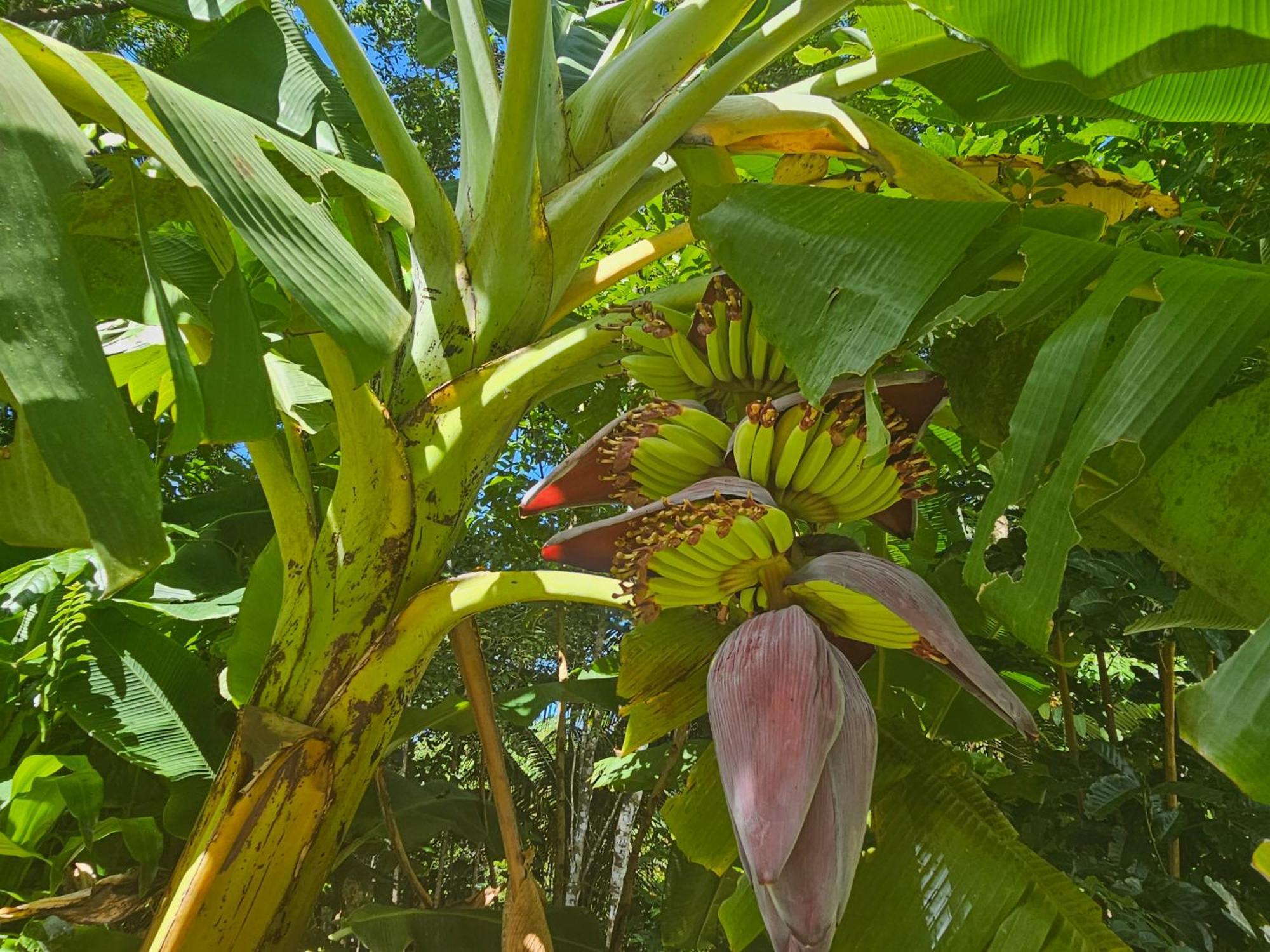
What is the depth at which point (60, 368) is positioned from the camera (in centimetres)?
39

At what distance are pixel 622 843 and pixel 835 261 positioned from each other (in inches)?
56.8

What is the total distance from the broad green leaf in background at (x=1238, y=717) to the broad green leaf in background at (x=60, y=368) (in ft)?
1.57

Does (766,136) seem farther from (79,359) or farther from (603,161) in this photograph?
(79,359)

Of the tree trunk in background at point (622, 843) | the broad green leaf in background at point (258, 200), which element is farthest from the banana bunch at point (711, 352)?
the tree trunk in background at point (622, 843)

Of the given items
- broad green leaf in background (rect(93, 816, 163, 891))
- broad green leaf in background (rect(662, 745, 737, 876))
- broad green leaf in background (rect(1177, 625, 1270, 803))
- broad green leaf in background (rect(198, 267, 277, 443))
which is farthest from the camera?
broad green leaf in background (rect(93, 816, 163, 891))

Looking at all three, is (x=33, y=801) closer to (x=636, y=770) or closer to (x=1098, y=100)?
(x=636, y=770)

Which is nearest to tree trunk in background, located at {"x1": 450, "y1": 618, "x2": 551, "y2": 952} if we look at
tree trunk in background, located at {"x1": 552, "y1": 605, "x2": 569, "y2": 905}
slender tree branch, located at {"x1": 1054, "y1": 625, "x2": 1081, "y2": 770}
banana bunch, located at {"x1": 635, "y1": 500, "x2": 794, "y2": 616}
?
banana bunch, located at {"x1": 635, "y1": 500, "x2": 794, "y2": 616}

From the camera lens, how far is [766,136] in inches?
33.1

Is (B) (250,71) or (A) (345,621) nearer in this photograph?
(A) (345,621)

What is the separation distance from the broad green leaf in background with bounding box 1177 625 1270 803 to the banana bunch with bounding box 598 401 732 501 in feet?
1.21

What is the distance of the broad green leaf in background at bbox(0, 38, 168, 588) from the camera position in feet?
1.24

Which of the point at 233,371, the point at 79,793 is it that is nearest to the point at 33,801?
the point at 79,793

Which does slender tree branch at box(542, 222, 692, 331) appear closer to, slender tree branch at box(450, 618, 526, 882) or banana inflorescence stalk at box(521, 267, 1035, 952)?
banana inflorescence stalk at box(521, 267, 1035, 952)

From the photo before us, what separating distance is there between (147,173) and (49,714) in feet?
2.53
